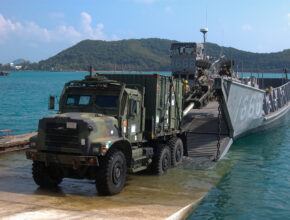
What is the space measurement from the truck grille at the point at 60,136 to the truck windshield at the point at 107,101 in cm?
151

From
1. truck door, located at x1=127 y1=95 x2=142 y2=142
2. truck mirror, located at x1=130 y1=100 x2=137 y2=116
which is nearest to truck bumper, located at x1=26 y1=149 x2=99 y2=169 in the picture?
truck door, located at x1=127 y1=95 x2=142 y2=142

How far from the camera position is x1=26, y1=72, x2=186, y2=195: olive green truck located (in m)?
8.93

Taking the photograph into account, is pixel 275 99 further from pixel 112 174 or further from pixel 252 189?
pixel 112 174

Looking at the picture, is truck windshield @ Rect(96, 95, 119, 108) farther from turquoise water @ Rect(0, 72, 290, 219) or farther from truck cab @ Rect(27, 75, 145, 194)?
turquoise water @ Rect(0, 72, 290, 219)

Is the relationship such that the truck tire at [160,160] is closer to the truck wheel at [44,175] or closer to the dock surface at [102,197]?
the dock surface at [102,197]

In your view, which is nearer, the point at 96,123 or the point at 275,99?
the point at 96,123

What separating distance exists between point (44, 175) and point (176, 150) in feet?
17.6

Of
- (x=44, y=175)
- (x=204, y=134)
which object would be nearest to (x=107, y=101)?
(x=44, y=175)

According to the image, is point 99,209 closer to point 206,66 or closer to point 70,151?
point 70,151

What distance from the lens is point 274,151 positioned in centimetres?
1942

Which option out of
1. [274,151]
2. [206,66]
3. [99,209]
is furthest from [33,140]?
[206,66]

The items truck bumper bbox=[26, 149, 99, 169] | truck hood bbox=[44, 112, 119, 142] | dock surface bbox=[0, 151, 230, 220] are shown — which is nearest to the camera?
dock surface bbox=[0, 151, 230, 220]

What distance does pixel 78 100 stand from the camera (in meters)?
10.5

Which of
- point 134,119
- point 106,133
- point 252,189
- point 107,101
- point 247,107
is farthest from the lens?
point 247,107
